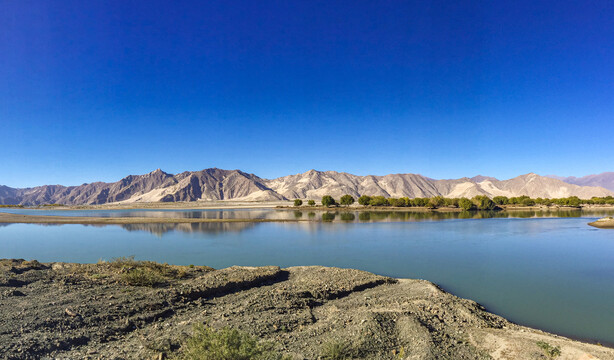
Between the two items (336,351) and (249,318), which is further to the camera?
(249,318)

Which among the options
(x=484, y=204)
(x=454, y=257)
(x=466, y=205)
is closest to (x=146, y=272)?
(x=454, y=257)

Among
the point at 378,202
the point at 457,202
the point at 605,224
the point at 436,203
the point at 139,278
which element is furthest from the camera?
the point at 457,202

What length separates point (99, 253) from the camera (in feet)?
99.1

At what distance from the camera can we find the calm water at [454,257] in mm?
15695

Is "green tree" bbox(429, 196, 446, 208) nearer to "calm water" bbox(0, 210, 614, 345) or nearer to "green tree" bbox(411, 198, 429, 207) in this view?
"green tree" bbox(411, 198, 429, 207)

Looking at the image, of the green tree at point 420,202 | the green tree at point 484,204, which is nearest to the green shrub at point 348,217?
the green tree at point 420,202

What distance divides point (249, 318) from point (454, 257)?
2268 cm

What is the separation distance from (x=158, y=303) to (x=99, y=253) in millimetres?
22527

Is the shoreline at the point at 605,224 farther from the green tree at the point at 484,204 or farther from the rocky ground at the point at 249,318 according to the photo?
the green tree at the point at 484,204

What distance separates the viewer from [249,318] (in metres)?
11.4

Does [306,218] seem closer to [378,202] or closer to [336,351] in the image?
[378,202]

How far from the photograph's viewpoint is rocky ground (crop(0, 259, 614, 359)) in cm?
900

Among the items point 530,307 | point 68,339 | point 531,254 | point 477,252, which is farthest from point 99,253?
point 531,254

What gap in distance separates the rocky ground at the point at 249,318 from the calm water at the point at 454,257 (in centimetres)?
423
